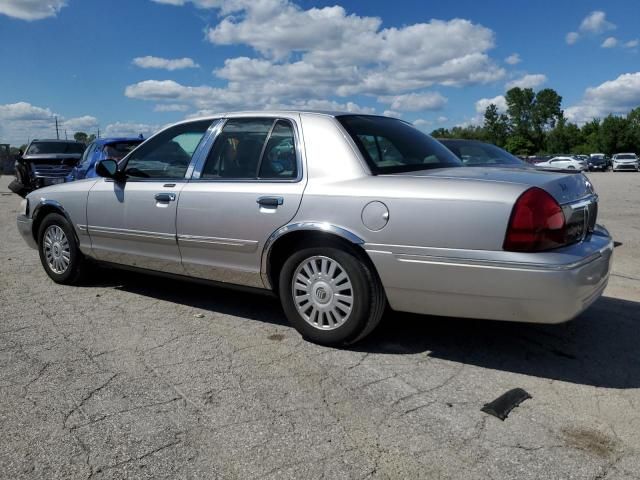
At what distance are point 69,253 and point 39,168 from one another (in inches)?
431

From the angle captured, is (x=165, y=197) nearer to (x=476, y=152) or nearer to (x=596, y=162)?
(x=476, y=152)

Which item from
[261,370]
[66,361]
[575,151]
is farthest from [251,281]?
[575,151]

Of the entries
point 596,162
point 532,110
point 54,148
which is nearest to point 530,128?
point 532,110

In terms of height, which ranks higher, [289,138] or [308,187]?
[289,138]

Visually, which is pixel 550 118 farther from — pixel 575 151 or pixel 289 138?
pixel 289 138

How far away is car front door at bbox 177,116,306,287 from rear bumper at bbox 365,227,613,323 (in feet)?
2.62

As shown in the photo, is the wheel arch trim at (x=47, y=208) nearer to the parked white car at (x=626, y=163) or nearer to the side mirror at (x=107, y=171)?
the side mirror at (x=107, y=171)

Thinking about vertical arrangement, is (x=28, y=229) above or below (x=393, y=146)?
below

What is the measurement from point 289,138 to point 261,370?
1.62 metres

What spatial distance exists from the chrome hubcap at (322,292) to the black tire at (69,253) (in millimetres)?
2592

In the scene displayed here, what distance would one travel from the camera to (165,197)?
15.2 feet

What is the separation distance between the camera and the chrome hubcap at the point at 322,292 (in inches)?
150

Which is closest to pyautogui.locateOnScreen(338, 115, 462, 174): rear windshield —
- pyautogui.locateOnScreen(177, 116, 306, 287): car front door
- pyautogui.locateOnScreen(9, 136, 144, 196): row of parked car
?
pyautogui.locateOnScreen(177, 116, 306, 287): car front door

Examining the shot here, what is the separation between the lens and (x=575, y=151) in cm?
9038
